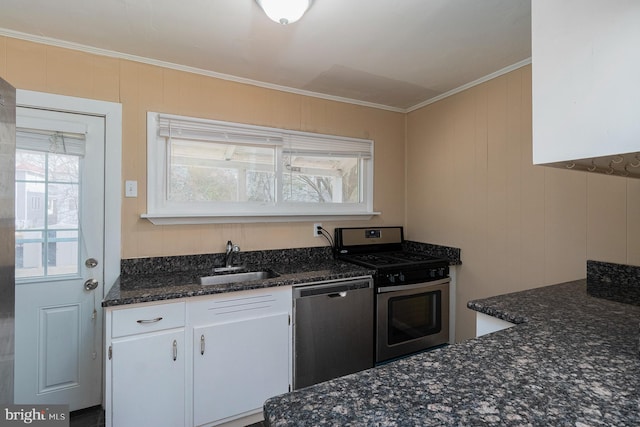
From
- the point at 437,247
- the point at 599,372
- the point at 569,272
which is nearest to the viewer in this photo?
the point at 599,372

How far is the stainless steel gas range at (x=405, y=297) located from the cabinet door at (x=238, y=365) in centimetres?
75

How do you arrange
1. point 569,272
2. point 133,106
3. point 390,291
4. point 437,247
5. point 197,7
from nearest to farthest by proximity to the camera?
point 197,7
point 569,272
point 133,106
point 390,291
point 437,247

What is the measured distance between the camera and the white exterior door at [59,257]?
5.99 ft

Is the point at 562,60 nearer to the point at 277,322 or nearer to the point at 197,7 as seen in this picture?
the point at 197,7

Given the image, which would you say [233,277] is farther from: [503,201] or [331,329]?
[503,201]

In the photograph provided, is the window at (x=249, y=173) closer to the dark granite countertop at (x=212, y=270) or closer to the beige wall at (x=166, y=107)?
the beige wall at (x=166, y=107)

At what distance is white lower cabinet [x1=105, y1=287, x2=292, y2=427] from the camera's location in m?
1.57

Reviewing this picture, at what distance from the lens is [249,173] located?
2.43 meters

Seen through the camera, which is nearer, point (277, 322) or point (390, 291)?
point (277, 322)

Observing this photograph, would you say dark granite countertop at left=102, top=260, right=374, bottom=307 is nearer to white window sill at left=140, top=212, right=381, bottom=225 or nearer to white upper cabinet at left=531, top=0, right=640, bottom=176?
white window sill at left=140, top=212, right=381, bottom=225

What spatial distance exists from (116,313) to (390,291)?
5.58 feet

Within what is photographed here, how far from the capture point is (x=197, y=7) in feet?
5.00

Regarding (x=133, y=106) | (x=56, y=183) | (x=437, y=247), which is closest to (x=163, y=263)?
(x=56, y=183)

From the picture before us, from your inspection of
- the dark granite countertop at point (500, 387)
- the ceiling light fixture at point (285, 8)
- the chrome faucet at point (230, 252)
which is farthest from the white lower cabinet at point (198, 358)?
the ceiling light fixture at point (285, 8)
